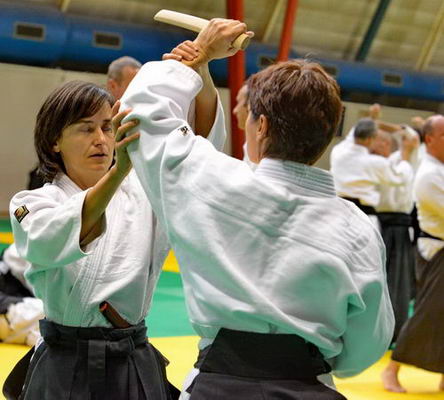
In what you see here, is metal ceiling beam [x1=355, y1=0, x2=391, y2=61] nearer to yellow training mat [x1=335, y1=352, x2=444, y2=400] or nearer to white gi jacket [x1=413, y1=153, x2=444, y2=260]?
white gi jacket [x1=413, y1=153, x2=444, y2=260]

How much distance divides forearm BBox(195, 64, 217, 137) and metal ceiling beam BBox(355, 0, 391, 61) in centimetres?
1374

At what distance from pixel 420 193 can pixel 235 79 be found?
8089 millimetres

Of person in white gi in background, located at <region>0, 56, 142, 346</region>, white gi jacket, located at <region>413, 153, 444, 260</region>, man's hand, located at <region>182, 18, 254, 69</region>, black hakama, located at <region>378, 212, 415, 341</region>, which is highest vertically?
man's hand, located at <region>182, 18, 254, 69</region>

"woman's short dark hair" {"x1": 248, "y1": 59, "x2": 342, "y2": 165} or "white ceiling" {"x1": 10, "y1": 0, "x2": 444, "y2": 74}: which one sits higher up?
"woman's short dark hair" {"x1": 248, "y1": 59, "x2": 342, "y2": 165}

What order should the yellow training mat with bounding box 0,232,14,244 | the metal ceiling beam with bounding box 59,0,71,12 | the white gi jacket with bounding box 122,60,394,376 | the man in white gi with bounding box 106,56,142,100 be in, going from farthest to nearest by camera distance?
the metal ceiling beam with bounding box 59,0,71,12, the yellow training mat with bounding box 0,232,14,244, the man in white gi with bounding box 106,56,142,100, the white gi jacket with bounding box 122,60,394,376

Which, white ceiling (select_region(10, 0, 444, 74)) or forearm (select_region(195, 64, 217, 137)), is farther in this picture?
white ceiling (select_region(10, 0, 444, 74))

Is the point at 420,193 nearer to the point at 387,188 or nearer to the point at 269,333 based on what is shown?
the point at 387,188

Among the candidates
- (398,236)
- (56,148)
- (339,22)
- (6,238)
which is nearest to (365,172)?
(398,236)

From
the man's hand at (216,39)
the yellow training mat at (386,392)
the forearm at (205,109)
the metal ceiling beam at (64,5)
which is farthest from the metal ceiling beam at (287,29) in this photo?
the man's hand at (216,39)

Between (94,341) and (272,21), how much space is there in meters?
13.3

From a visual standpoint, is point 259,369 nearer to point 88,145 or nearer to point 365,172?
point 88,145

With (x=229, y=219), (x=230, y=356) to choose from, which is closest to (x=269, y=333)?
(x=230, y=356)

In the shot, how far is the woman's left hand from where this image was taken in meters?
1.95

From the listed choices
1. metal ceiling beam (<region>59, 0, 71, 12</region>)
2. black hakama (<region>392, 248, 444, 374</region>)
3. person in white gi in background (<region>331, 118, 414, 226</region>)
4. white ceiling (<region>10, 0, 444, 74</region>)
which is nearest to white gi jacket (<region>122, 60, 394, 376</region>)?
black hakama (<region>392, 248, 444, 374</region>)
